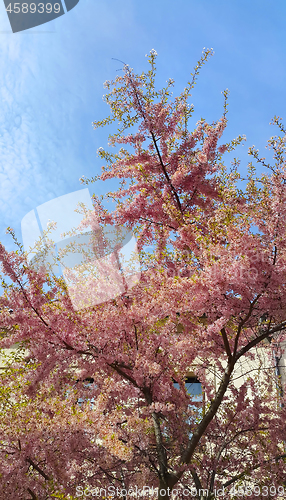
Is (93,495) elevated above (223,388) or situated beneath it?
situated beneath

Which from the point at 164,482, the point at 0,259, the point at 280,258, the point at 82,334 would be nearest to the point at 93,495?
the point at 164,482

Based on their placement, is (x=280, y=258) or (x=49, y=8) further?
(x=49, y=8)

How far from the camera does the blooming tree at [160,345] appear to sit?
14.0ft

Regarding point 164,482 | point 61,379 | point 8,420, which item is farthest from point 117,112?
point 164,482

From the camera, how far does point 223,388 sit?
471cm

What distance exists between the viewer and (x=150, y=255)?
21.4 feet

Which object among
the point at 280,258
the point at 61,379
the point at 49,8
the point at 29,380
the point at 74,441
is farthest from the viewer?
the point at 49,8

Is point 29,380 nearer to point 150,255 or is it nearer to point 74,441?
point 74,441

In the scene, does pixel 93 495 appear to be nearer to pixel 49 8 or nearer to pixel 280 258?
pixel 280 258

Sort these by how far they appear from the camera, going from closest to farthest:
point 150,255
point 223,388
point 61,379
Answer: point 223,388 < point 61,379 < point 150,255

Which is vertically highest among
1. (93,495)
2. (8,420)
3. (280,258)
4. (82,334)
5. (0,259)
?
(0,259)

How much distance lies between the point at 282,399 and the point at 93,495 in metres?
4.30

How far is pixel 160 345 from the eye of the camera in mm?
5379

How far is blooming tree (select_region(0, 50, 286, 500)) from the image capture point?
4.26 m
